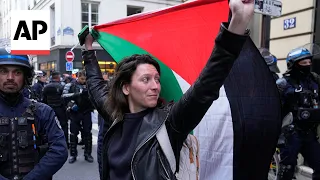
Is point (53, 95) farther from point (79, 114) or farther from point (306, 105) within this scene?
point (306, 105)

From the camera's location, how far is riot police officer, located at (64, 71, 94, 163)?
691 cm

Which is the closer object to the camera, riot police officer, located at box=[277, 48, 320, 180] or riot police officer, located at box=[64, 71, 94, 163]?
riot police officer, located at box=[277, 48, 320, 180]

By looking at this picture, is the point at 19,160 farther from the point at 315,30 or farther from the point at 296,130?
the point at 315,30

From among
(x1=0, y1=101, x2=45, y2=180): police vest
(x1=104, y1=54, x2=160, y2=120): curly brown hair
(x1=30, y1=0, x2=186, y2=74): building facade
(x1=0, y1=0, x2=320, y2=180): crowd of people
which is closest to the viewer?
(x1=0, y1=0, x2=320, y2=180): crowd of people

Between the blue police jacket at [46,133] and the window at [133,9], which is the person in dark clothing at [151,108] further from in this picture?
the window at [133,9]

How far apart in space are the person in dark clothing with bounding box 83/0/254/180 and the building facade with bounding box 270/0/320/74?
506 centimetres

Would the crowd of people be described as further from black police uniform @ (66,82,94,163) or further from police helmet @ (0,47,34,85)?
black police uniform @ (66,82,94,163)

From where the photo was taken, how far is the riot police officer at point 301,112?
4.04 meters

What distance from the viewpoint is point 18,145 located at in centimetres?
232

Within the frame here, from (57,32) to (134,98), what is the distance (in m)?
23.5

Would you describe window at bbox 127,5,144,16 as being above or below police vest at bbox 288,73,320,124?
above

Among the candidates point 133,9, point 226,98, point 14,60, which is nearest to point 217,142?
point 226,98

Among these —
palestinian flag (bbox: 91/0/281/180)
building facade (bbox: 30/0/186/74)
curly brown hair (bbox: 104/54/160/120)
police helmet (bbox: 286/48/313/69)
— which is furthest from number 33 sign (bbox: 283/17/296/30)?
building facade (bbox: 30/0/186/74)

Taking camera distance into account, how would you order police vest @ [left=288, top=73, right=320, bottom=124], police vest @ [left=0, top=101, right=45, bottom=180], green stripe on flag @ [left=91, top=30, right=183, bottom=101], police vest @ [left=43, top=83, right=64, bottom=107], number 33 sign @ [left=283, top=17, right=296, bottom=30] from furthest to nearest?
police vest @ [left=43, top=83, right=64, bottom=107]
number 33 sign @ [left=283, top=17, right=296, bottom=30]
police vest @ [left=288, top=73, right=320, bottom=124]
police vest @ [left=0, top=101, right=45, bottom=180]
green stripe on flag @ [left=91, top=30, right=183, bottom=101]
